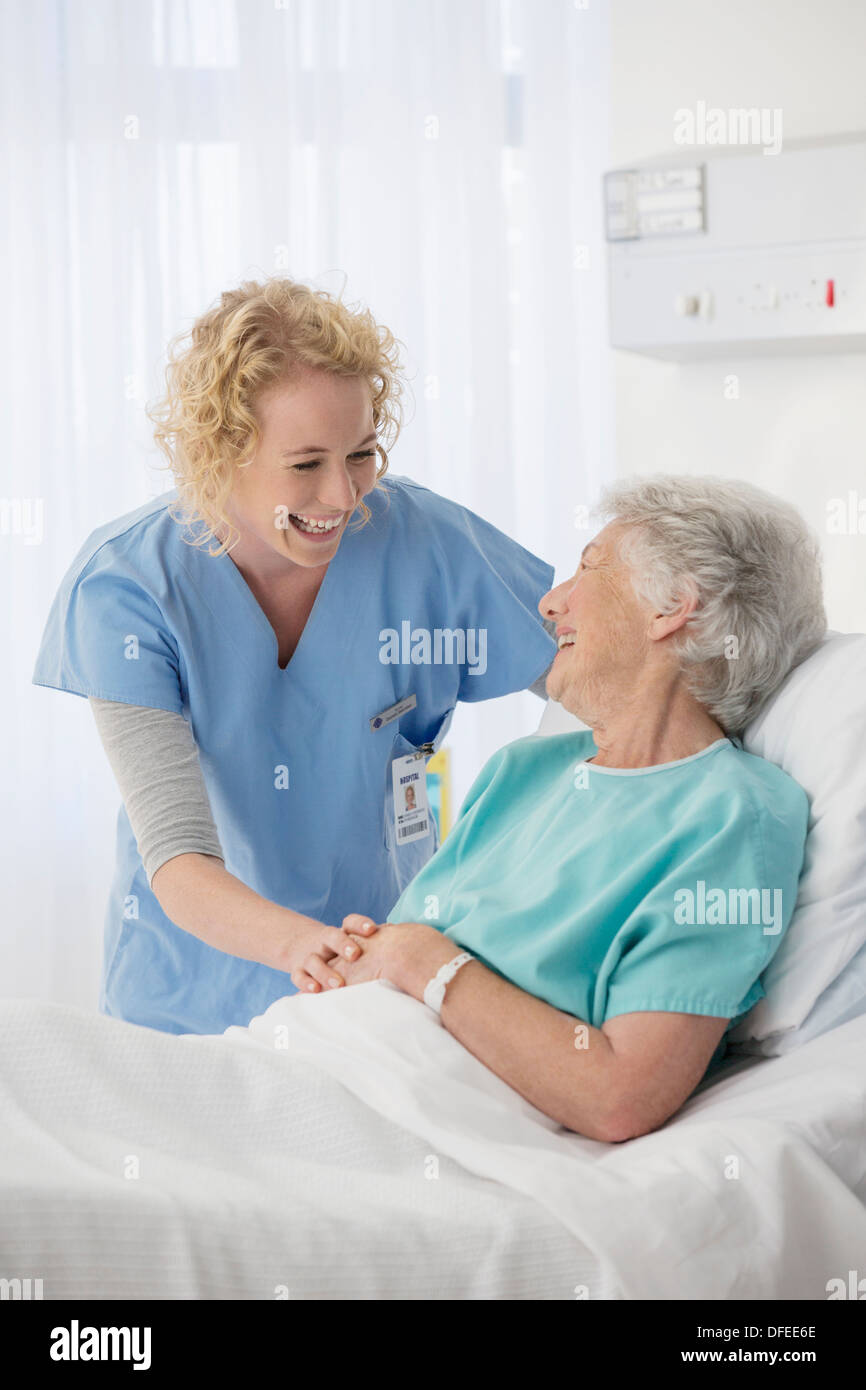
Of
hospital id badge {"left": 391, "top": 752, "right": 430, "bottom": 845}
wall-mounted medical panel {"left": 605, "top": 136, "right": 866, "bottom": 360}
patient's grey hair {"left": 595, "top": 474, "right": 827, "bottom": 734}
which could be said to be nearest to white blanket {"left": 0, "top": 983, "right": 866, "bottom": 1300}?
patient's grey hair {"left": 595, "top": 474, "right": 827, "bottom": 734}

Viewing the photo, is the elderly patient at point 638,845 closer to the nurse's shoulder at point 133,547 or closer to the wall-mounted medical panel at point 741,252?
the nurse's shoulder at point 133,547

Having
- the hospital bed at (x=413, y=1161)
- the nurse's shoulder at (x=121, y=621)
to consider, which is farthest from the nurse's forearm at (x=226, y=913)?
the nurse's shoulder at (x=121, y=621)

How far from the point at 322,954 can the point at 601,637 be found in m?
0.48

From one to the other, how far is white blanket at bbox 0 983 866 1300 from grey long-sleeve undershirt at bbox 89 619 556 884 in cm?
30

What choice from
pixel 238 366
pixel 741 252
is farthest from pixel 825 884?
pixel 741 252

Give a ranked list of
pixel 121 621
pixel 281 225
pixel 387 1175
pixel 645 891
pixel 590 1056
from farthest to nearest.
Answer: pixel 281 225
pixel 121 621
pixel 645 891
pixel 590 1056
pixel 387 1175

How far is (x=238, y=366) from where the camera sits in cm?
148

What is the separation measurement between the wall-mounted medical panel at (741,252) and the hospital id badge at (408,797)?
1.26 m

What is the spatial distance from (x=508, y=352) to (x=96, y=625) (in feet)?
5.88

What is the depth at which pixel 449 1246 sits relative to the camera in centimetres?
100

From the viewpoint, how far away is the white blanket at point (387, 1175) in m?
0.98

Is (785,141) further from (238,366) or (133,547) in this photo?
(133,547)

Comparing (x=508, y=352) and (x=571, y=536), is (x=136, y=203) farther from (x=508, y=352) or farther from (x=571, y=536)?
(x=571, y=536)

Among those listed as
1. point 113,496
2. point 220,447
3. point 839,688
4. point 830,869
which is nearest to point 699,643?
point 839,688
